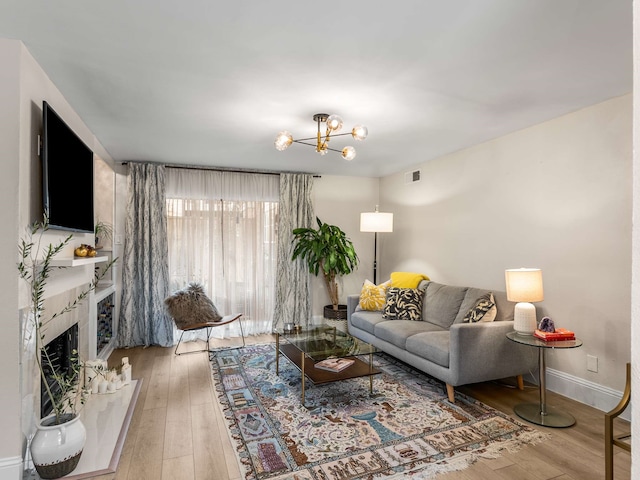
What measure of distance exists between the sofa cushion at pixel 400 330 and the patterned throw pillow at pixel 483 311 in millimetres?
415

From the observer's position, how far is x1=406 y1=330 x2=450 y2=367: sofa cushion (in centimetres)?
310

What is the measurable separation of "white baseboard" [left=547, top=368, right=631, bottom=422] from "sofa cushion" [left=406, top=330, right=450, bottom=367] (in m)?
0.98

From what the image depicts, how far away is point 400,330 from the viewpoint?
375 centimetres

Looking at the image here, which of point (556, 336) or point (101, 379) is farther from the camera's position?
point (101, 379)

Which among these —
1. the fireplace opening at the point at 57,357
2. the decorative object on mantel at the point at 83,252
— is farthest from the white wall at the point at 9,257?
the decorative object on mantel at the point at 83,252

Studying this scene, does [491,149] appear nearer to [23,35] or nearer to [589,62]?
[589,62]

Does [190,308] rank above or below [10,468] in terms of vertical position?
above

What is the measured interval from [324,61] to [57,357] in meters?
2.73

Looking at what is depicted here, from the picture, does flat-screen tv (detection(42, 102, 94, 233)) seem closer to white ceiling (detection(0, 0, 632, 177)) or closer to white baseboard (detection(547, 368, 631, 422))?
white ceiling (detection(0, 0, 632, 177))

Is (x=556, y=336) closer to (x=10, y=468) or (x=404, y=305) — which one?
(x=404, y=305)

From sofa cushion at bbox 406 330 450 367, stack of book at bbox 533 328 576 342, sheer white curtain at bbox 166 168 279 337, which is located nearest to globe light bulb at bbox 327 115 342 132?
sofa cushion at bbox 406 330 450 367

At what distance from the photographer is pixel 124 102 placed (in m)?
2.81

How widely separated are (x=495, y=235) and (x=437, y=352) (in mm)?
1488

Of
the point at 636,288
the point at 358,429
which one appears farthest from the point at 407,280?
the point at 636,288
